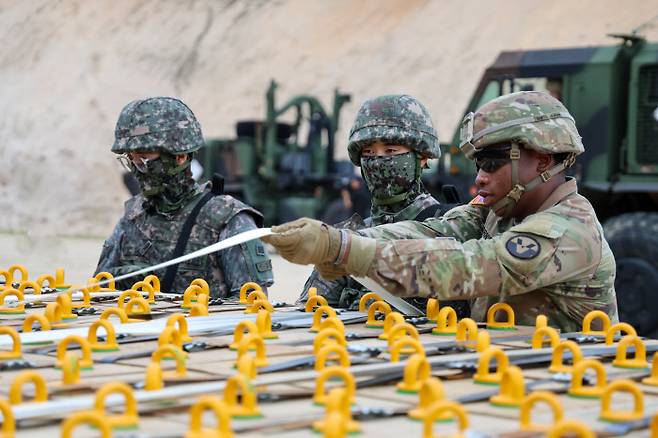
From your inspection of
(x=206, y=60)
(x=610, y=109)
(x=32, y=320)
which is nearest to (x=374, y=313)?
(x=32, y=320)

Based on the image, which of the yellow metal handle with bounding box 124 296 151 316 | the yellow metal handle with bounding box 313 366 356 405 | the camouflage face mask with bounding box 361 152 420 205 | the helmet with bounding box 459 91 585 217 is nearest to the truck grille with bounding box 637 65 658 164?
the camouflage face mask with bounding box 361 152 420 205

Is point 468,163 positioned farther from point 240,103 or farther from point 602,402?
point 240,103

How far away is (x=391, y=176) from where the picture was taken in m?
6.03

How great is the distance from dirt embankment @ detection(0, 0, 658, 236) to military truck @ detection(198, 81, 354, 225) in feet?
27.2

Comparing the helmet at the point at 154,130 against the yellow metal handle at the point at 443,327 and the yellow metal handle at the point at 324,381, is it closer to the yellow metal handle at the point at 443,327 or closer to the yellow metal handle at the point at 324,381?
the yellow metal handle at the point at 443,327

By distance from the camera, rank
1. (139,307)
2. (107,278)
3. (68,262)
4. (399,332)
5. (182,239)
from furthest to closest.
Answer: (68,262) → (182,239) → (107,278) → (139,307) → (399,332)

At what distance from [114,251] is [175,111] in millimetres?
820

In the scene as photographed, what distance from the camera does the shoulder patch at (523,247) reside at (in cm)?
441

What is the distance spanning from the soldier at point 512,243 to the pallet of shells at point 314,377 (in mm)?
127

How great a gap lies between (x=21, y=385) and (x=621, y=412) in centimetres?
134

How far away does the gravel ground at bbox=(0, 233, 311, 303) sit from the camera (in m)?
17.9

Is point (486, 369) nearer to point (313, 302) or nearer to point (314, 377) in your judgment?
point (314, 377)

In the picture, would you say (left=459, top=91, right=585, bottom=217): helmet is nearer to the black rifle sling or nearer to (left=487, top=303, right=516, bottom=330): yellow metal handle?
(left=487, top=303, right=516, bottom=330): yellow metal handle

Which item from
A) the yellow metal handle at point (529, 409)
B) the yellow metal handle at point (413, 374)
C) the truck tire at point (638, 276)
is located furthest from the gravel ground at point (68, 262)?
the yellow metal handle at point (529, 409)
